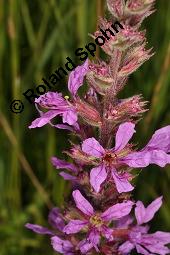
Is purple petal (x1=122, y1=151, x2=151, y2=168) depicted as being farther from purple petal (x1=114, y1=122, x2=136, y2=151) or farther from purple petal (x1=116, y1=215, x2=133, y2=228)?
purple petal (x1=116, y1=215, x2=133, y2=228)

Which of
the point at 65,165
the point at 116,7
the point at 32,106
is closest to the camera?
the point at 116,7

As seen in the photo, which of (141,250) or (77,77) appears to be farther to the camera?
(141,250)

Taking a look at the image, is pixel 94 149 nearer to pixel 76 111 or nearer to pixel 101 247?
pixel 76 111

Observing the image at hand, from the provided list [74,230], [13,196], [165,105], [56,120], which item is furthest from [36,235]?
[74,230]

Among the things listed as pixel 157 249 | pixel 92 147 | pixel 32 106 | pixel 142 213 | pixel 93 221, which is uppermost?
pixel 32 106

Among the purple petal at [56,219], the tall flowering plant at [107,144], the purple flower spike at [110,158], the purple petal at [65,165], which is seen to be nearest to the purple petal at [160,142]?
the tall flowering plant at [107,144]

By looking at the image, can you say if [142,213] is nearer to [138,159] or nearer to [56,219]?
[56,219]

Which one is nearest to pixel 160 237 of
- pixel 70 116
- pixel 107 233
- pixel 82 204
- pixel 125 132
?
pixel 107 233
